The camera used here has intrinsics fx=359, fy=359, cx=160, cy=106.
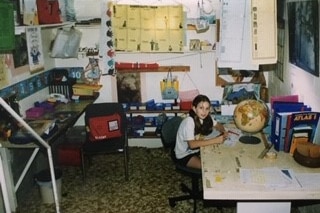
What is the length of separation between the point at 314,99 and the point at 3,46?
7.98 ft

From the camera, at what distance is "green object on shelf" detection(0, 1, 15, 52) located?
279 centimetres

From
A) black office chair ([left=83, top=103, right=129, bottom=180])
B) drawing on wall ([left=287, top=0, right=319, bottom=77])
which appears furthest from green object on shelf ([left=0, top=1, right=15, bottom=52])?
drawing on wall ([left=287, top=0, right=319, bottom=77])

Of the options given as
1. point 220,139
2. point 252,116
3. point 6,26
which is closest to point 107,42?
point 6,26

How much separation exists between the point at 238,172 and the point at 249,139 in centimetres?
60

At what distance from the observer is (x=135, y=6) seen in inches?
164

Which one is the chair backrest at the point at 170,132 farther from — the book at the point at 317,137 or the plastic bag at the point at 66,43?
the plastic bag at the point at 66,43

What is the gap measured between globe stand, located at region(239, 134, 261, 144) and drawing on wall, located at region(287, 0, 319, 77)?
63 cm

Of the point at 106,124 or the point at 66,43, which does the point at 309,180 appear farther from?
the point at 66,43

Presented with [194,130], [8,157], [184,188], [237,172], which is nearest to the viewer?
[237,172]

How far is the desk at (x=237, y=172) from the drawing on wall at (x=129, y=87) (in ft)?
6.72

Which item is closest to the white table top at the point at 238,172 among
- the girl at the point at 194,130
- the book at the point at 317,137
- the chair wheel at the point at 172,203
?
the book at the point at 317,137

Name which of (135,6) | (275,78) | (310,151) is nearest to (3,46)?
(135,6)

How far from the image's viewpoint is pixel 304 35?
2645mm

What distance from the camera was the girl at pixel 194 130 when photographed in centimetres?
289
